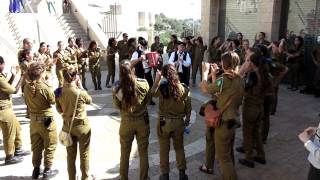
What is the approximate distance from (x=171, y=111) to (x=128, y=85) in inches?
30.2

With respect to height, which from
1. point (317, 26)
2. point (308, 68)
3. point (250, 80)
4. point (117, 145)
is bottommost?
point (117, 145)

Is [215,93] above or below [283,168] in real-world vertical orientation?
above

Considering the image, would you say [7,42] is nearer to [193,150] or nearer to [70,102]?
[193,150]

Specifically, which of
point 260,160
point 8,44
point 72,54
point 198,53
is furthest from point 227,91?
point 8,44

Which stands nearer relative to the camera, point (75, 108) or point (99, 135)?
point (75, 108)

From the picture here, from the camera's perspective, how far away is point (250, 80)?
534 cm

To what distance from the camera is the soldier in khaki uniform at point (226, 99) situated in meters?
4.52

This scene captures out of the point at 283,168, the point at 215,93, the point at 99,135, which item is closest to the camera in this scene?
the point at 215,93

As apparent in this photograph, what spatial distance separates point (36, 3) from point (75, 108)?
16.9 meters

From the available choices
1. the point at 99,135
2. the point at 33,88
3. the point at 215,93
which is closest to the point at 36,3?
the point at 99,135

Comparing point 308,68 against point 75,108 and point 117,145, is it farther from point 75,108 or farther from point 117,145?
point 75,108

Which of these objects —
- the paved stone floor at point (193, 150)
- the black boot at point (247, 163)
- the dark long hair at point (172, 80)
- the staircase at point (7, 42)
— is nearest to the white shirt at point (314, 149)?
Answer: the dark long hair at point (172, 80)

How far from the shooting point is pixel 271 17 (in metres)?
12.3

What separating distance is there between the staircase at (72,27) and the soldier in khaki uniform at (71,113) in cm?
1365
